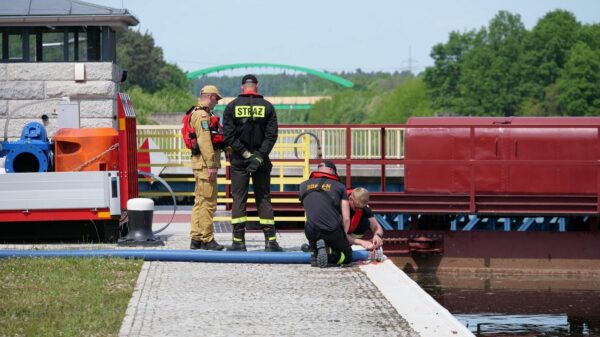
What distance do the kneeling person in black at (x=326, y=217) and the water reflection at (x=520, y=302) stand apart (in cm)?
200

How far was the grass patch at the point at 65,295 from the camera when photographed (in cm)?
1095

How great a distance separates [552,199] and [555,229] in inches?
29.8

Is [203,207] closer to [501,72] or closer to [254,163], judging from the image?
[254,163]

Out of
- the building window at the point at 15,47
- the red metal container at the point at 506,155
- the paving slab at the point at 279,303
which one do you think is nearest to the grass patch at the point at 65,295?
the paving slab at the point at 279,303

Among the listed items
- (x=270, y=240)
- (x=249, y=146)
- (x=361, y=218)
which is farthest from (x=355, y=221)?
(x=249, y=146)

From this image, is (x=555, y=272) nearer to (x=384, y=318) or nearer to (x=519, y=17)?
(x=384, y=318)

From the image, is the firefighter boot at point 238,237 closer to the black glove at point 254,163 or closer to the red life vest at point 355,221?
the black glove at point 254,163

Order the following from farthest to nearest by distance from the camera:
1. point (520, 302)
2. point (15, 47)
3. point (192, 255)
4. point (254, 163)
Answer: point (15, 47), point (520, 302), point (254, 163), point (192, 255)

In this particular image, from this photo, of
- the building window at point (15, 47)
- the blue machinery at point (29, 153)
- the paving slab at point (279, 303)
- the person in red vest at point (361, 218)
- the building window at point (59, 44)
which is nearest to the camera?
the paving slab at point (279, 303)

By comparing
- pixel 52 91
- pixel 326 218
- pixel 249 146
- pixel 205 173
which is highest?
pixel 52 91

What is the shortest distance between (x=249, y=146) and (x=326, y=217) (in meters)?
1.67

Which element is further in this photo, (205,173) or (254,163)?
(205,173)

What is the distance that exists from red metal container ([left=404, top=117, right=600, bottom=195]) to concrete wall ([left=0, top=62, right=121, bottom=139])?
507cm

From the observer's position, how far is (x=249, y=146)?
52.0 ft
